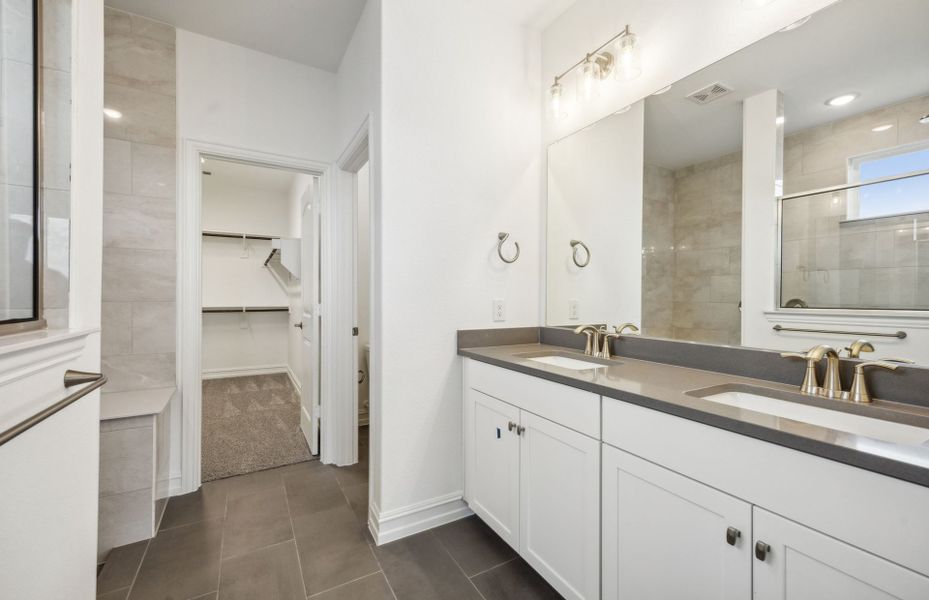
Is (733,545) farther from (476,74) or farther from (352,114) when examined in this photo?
(352,114)

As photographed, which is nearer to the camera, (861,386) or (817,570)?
(817,570)

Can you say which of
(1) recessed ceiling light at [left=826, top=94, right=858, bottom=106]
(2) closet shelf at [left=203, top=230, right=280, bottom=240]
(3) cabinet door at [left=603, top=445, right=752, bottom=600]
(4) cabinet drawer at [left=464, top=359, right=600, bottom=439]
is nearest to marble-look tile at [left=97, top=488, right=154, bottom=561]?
(4) cabinet drawer at [left=464, top=359, right=600, bottom=439]

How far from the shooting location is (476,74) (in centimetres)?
201

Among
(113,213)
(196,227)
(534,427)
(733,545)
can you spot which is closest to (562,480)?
(534,427)

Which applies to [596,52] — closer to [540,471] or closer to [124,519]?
[540,471]

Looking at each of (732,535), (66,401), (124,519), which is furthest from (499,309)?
(124,519)

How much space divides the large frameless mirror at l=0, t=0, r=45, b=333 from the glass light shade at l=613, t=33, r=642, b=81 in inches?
→ 76.0

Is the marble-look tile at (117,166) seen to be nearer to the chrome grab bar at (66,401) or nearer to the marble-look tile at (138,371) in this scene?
the marble-look tile at (138,371)

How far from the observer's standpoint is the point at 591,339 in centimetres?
180

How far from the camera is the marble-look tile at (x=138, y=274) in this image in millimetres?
2107

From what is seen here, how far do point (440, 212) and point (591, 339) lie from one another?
98 cm

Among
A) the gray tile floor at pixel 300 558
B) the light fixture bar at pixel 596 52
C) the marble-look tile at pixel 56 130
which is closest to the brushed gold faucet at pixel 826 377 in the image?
the gray tile floor at pixel 300 558

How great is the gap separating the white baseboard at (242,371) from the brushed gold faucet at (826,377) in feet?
18.8

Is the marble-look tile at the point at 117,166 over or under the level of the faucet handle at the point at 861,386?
over
